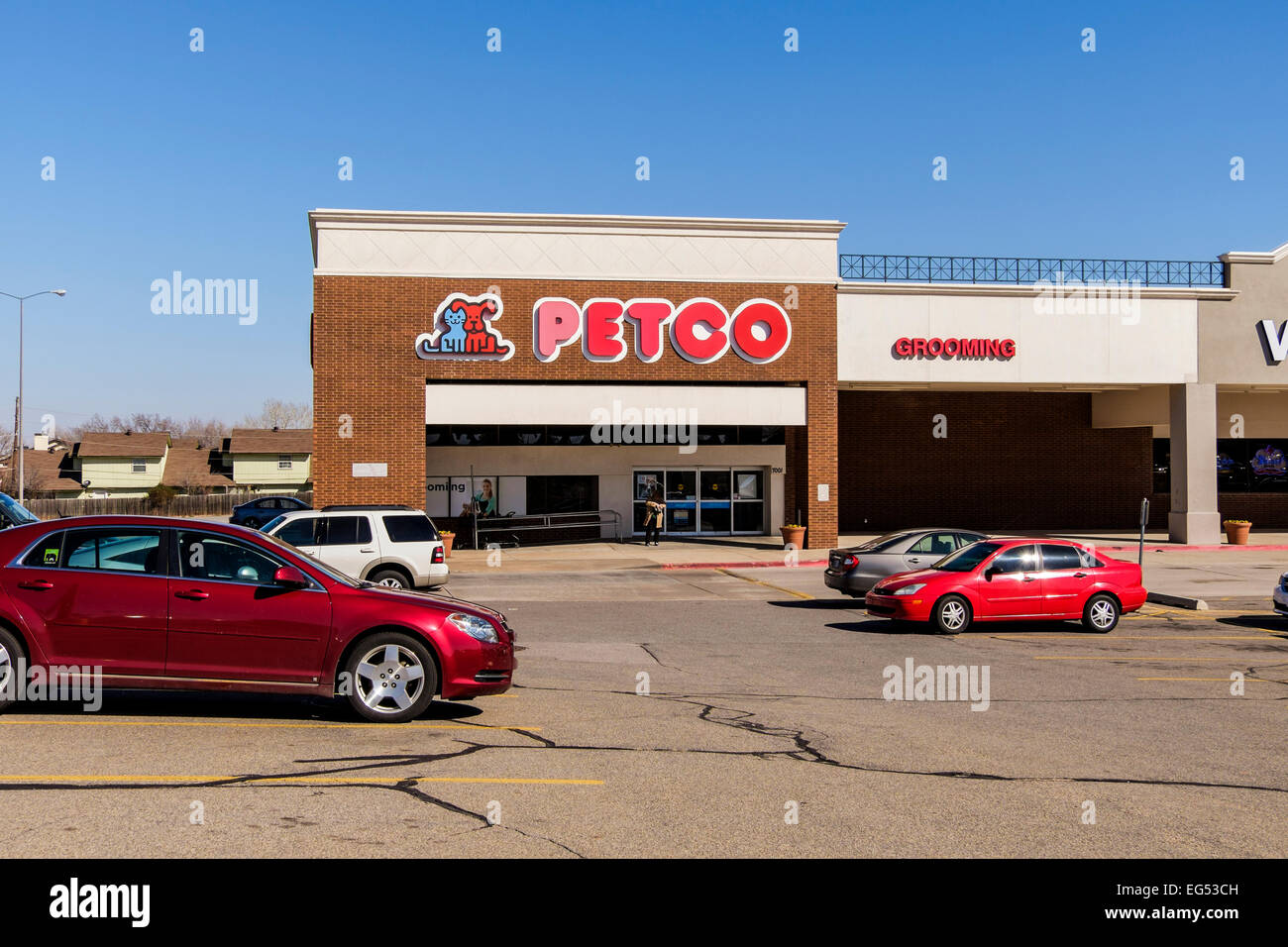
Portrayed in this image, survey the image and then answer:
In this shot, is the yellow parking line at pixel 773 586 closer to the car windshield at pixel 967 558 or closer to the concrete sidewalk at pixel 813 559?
the concrete sidewalk at pixel 813 559

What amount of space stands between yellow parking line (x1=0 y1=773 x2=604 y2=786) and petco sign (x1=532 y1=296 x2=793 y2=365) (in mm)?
24373

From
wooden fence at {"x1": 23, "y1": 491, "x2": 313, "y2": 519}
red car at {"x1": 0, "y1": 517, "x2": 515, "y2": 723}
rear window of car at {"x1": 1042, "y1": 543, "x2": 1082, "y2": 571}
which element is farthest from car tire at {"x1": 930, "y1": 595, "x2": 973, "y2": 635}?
wooden fence at {"x1": 23, "y1": 491, "x2": 313, "y2": 519}

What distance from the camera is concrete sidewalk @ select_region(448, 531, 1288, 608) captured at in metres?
23.3

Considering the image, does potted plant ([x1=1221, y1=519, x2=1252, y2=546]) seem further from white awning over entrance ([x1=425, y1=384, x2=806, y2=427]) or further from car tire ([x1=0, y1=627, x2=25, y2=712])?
car tire ([x1=0, y1=627, x2=25, y2=712])

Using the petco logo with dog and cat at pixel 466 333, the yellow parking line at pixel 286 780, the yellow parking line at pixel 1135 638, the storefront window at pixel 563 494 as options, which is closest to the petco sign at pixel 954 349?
the storefront window at pixel 563 494

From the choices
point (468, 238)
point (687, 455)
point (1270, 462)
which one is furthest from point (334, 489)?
Answer: point (1270, 462)

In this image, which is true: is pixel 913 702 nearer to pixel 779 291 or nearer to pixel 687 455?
pixel 779 291

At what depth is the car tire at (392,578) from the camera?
59.4ft

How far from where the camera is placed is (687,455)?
35.9 m

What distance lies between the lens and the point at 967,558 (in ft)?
54.2

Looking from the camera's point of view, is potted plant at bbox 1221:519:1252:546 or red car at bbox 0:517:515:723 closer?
red car at bbox 0:517:515:723

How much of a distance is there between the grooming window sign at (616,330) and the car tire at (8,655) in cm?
2241

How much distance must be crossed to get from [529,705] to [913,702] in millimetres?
3601
